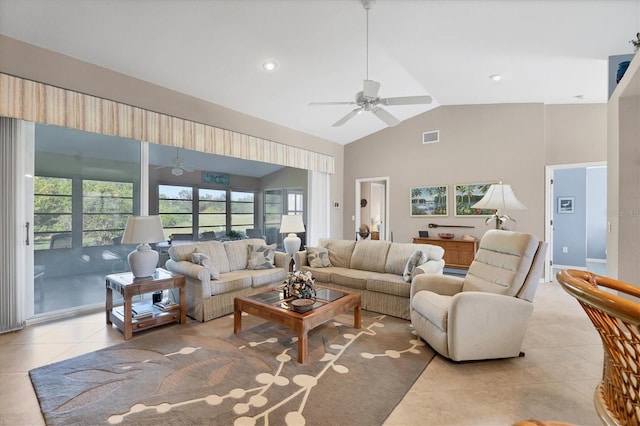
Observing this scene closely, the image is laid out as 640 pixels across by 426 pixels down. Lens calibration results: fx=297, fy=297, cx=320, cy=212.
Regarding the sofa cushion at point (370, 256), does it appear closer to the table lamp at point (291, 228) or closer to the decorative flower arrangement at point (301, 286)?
the table lamp at point (291, 228)

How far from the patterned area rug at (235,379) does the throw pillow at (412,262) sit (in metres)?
0.70

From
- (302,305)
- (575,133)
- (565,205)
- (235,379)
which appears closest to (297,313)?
(302,305)

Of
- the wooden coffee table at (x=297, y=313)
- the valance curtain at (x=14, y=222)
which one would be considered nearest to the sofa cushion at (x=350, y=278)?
the wooden coffee table at (x=297, y=313)

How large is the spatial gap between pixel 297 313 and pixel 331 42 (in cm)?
315

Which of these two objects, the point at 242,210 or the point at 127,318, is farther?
the point at 242,210

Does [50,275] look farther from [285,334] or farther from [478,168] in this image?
[478,168]

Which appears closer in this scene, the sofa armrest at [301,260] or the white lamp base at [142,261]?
the white lamp base at [142,261]

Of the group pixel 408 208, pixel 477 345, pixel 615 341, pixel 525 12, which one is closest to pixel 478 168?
pixel 408 208

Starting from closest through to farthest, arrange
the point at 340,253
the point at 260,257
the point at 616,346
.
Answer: the point at 616,346
the point at 260,257
the point at 340,253

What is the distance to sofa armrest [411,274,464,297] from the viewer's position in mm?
3061

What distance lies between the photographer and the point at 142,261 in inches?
126

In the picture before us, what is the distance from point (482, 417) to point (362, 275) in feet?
7.17

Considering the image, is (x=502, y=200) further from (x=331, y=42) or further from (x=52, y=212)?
(x=52, y=212)

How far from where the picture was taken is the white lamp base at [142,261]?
3191 millimetres
